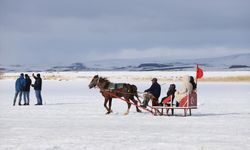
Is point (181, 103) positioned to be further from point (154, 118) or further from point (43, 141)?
point (43, 141)

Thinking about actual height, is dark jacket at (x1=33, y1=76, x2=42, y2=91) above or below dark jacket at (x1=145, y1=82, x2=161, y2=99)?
above

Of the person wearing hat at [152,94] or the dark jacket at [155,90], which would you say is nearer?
the person wearing hat at [152,94]

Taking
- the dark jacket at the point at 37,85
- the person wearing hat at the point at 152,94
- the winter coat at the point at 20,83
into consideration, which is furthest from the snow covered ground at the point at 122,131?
the winter coat at the point at 20,83

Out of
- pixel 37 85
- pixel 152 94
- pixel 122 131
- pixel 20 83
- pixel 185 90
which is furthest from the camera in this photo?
pixel 20 83

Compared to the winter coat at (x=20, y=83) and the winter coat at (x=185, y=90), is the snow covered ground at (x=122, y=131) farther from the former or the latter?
the winter coat at (x=20, y=83)

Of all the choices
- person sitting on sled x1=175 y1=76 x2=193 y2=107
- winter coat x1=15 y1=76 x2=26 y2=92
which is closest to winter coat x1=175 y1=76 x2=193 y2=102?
person sitting on sled x1=175 y1=76 x2=193 y2=107

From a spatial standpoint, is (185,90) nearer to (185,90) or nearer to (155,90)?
(185,90)

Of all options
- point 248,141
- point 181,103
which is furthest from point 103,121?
point 248,141

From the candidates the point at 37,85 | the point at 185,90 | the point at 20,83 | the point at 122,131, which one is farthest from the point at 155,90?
the point at 20,83

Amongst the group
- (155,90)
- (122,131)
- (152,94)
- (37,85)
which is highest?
(37,85)

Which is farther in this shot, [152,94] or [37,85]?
[37,85]

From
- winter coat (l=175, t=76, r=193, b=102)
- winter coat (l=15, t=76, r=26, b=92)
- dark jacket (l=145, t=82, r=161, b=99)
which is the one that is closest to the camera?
winter coat (l=175, t=76, r=193, b=102)

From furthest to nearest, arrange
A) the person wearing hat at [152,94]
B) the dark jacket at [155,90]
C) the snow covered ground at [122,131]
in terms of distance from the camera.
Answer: the dark jacket at [155,90] → the person wearing hat at [152,94] → the snow covered ground at [122,131]

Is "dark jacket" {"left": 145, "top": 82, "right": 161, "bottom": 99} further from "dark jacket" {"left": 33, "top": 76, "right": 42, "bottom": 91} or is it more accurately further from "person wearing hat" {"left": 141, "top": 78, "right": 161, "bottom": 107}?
"dark jacket" {"left": 33, "top": 76, "right": 42, "bottom": 91}
